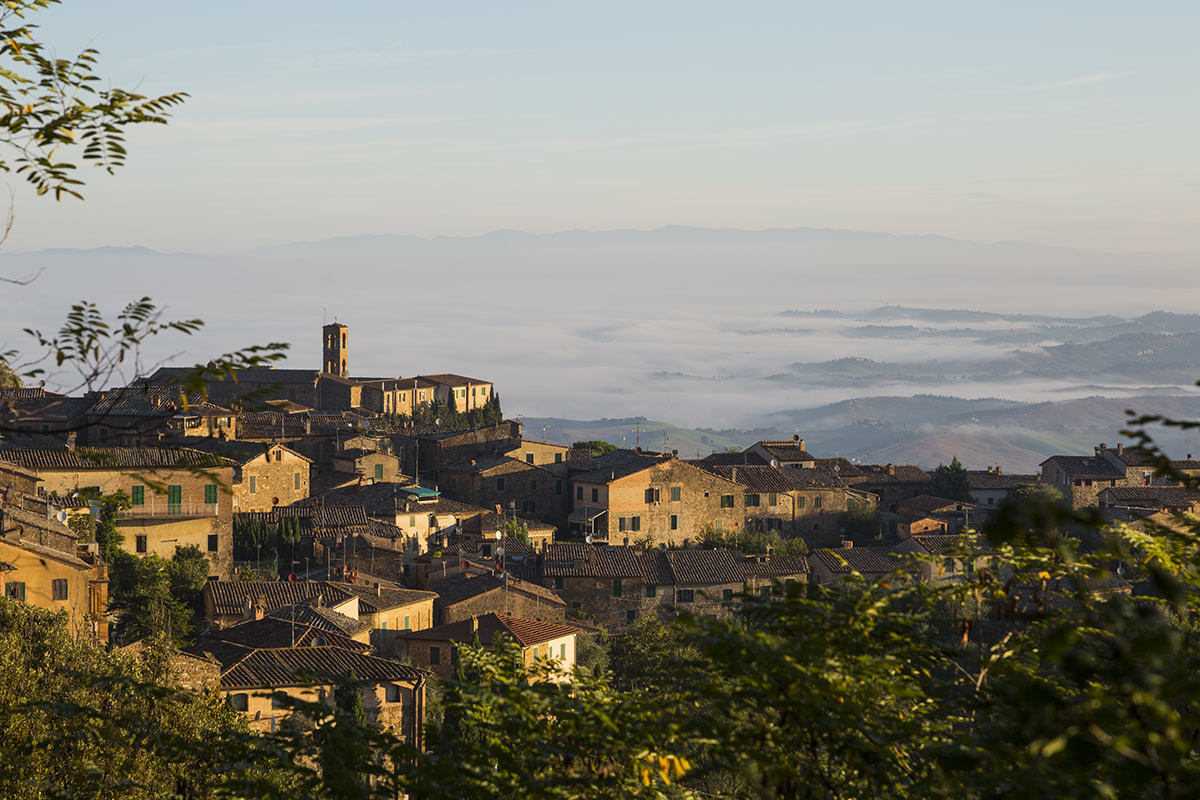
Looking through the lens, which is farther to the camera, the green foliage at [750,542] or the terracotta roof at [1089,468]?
the terracotta roof at [1089,468]

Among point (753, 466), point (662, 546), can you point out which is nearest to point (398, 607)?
point (662, 546)

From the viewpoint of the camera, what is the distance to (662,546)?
213ft

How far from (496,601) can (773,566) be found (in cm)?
1432

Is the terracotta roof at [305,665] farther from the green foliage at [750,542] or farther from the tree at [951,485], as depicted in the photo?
the tree at [951,485]

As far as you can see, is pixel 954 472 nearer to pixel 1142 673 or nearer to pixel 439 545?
pixel 439 545

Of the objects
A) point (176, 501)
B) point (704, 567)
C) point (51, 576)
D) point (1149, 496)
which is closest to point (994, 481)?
point (1149, 496)

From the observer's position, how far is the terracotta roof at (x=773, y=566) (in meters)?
54.4

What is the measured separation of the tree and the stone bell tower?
61.3m

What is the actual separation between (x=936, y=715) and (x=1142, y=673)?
18.3 feet

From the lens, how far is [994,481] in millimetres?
79688

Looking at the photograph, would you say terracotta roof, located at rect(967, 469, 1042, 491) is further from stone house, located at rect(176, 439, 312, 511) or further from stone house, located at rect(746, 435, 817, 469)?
stone house, located at rect(176, 439, 312, 511)

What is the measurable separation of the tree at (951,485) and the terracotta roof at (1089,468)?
16.4 feet

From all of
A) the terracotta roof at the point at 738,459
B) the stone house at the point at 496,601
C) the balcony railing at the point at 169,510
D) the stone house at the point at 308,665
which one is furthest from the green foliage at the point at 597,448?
the stone house at the point at 308,665

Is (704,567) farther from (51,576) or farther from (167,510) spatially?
(51,576)
